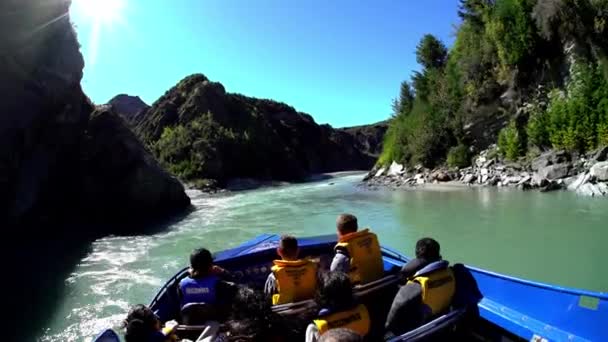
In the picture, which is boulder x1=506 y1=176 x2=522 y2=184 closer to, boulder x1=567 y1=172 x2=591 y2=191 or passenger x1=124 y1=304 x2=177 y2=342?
boulder x1=567 y1=172 x2=591 y2=191

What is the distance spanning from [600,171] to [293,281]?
14.8 metres

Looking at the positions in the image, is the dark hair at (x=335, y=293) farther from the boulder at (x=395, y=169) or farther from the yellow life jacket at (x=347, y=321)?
the boulder at (x=395, y=169)

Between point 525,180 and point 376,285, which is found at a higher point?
point 525,180

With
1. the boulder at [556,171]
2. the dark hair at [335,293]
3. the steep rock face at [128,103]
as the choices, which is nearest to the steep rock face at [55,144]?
the dark hair at [335,293]

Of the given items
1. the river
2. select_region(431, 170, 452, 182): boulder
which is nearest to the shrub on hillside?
select_region(431, 170, 452, 182): boulder

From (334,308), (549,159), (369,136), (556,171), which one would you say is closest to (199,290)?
(334,308)

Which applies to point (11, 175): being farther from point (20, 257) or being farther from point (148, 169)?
point (148, 169)

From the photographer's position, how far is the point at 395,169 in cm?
3456

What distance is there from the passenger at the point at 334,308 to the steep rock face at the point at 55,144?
43.7ft

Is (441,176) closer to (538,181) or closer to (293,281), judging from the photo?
(538,181)

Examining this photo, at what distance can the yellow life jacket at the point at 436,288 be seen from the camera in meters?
A: 3.82

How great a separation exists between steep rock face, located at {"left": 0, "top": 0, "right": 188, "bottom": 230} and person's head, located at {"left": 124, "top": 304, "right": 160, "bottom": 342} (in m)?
12.6

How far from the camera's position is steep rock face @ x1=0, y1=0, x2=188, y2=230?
12914 millimetres

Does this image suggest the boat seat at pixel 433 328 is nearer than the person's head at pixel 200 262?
Yes
